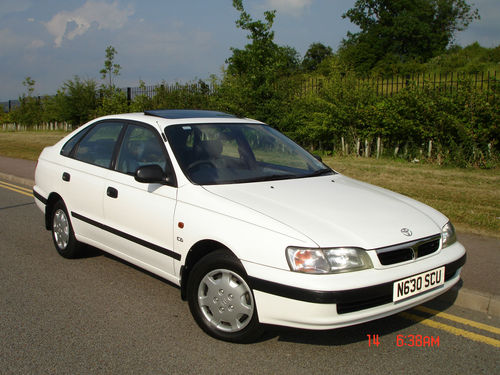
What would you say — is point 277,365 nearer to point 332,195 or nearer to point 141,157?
point 332,195

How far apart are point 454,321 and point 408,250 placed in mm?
1102

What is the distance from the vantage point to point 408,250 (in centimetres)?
356

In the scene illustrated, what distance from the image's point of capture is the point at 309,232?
132 inches

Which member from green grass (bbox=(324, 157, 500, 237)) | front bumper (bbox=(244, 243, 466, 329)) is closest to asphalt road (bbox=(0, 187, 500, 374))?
front bumper (bbox=(244, 243, 466, 329))

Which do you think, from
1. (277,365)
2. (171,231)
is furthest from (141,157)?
(277,365)

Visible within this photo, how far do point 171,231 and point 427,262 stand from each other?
198cm

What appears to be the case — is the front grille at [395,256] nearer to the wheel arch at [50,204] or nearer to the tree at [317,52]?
the wheel arch at [50,204]

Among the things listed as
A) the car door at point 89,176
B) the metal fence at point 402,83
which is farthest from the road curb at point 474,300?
the metal fence at point 402,83

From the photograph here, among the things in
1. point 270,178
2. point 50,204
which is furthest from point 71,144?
point 270,178

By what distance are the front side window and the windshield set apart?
0.59 ft

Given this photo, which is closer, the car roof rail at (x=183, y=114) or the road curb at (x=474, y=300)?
the road curb at (x=474, y=300)

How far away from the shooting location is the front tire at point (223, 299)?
355cm

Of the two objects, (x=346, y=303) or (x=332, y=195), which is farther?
(x=332, y=195)

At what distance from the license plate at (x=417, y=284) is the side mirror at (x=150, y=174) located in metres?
2.07
